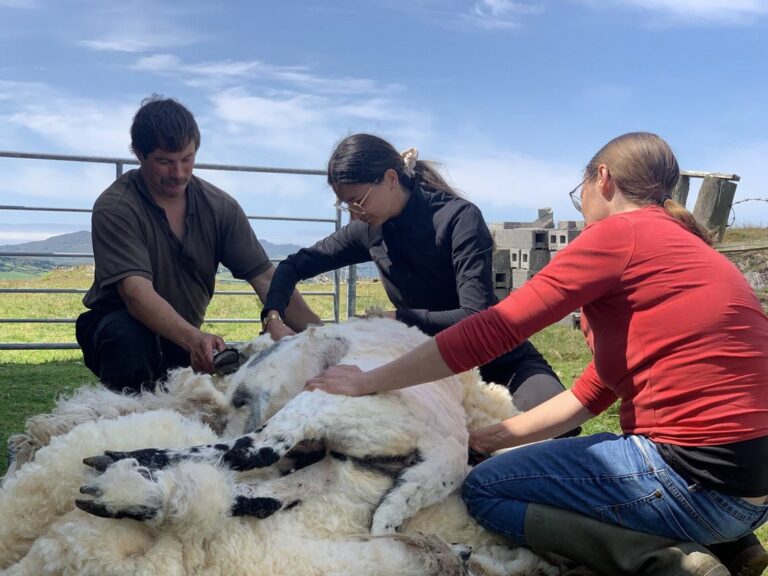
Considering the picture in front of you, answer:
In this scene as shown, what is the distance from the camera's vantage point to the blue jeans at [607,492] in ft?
7.17

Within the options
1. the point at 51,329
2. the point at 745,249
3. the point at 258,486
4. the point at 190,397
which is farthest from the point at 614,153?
the point at 51,329

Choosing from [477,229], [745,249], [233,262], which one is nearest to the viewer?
[477,229]

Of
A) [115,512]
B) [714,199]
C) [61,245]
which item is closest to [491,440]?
[115,512]

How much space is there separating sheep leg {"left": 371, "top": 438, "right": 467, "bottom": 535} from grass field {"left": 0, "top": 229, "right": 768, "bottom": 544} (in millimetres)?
1306

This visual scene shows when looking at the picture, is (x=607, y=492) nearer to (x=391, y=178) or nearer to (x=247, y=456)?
(x=247, y=456)

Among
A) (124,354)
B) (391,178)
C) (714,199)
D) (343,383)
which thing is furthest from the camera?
(714,199)

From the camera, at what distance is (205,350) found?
3262 millimetres

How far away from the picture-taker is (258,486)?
83.2 inches

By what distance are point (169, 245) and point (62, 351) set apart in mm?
5742

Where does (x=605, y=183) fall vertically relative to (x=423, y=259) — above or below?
above

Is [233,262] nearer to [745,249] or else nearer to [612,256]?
[612,256]

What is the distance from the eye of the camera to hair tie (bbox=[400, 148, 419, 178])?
3.56 m

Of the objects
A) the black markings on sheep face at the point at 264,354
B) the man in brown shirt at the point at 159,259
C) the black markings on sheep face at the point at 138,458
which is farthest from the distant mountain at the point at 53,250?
the black markings on sheep face at the point at 138,458

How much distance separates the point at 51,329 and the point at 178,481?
429 inches
